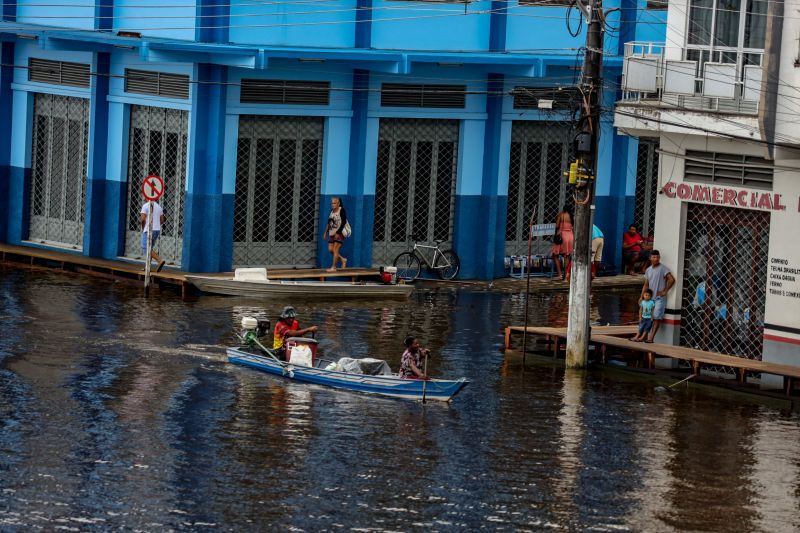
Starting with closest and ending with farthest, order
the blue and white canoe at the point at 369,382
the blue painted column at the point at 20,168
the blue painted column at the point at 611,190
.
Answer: the blue and white canoe at the point at 369,382 → the blue painted column at the point at 20,168 → the blue painted column at the point at 611,190

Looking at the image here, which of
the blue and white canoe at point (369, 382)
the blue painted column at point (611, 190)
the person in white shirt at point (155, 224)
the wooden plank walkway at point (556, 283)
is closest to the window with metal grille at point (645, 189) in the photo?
the blue painted column at point (611, 190)

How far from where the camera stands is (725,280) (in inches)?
1037

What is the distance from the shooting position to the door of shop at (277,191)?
33781 millimetres

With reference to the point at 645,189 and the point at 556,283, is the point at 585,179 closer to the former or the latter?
the point at 556,283

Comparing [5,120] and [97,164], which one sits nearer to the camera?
[97,164]

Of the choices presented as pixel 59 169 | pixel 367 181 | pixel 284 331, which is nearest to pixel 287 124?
pixel 367 181

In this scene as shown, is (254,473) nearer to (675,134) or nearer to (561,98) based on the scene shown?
(675,134)

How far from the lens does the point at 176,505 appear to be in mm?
17219

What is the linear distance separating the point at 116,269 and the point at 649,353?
471 inches

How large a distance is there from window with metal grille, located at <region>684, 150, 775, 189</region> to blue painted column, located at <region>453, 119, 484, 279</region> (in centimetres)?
996

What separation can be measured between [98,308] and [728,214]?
11010 millimetres

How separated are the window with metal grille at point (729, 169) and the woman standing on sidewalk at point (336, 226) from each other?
9.31 meters

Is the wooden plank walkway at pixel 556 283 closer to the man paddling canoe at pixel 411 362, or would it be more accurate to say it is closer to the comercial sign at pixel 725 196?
the comercial sign at pixel 725 196

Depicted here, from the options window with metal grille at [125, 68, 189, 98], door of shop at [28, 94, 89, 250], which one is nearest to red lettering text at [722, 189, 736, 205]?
window with metal grille at [125, 68, 189, 98]
